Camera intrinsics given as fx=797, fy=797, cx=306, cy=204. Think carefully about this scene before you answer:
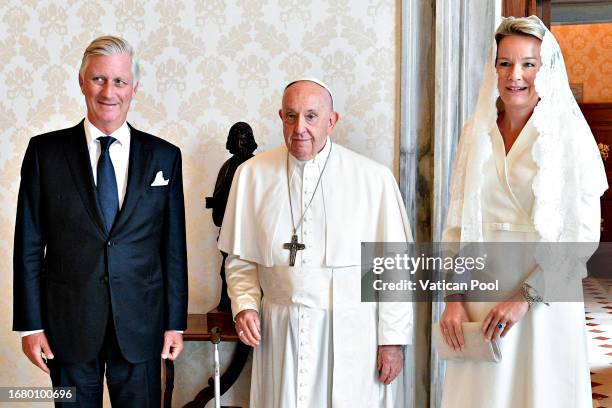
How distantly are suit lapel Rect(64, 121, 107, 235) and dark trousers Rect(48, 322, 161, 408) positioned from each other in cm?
43

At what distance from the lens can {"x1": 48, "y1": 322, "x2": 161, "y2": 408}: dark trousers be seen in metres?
2.99

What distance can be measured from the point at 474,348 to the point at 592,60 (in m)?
11.6

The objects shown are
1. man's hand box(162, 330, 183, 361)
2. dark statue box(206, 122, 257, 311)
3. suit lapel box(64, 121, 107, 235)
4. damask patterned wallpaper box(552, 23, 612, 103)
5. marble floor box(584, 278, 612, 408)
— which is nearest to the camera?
suit lapel box(64, 121, 107, 235)

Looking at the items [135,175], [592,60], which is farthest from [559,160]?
[592,60]

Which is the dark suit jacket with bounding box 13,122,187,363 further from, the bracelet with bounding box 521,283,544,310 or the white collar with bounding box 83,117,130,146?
the bracelet with bounding box 521,283,544,310

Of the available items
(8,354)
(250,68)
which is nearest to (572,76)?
(250,68)

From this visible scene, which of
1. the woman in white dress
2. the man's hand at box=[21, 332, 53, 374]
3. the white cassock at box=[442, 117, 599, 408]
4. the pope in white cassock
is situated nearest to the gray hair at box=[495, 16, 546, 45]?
the woman in white dress

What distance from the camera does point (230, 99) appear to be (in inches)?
169

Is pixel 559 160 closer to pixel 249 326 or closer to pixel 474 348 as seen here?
pixel 474 348

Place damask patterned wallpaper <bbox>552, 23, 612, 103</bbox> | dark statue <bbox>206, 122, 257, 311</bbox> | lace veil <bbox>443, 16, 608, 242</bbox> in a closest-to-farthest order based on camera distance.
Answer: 1. lace veil <bbox>443, 16, 608, 242</bbox>
2. dark statue <bbox>206, 122, 257, 311</bbox>
3. damask patterned wallpaper <bbox>552, 23, 612, 103</bbox>

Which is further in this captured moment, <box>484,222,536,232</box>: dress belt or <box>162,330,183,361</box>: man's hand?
<box>162,330,183,361</box>: man's hand

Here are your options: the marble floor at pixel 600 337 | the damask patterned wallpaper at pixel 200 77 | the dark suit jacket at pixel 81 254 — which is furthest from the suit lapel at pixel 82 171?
the marble floor at pixel 600 337

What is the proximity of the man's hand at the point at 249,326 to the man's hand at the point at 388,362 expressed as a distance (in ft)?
1.67

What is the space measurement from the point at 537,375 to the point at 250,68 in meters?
2.32
